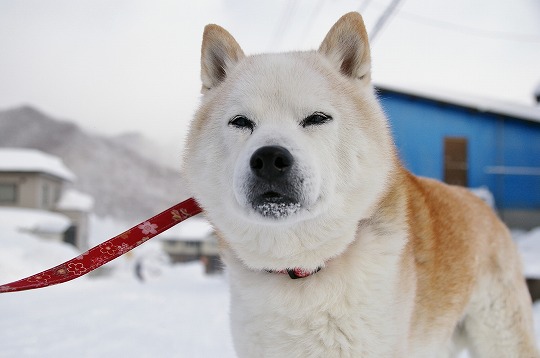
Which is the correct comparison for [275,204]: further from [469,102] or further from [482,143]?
[482,143]

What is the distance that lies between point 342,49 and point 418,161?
423 inches

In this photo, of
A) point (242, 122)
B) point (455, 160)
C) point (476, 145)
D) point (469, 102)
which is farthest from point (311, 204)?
point (476, 145)

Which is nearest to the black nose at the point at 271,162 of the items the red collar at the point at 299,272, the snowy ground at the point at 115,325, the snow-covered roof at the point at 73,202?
the red collar at the point at 299,272

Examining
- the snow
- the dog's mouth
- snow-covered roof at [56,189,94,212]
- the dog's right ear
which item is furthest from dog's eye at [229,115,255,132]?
snow-covered roof at [56,189,94,212]

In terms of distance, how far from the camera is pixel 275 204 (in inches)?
64.6

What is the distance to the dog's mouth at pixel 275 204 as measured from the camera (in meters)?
1.63

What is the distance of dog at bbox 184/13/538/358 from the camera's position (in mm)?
1669

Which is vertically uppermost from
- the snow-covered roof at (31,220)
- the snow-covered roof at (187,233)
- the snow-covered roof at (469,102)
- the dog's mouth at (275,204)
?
the snow-covered roof at (469,102)

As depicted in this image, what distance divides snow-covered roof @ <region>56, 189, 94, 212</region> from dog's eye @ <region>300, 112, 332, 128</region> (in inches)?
1304

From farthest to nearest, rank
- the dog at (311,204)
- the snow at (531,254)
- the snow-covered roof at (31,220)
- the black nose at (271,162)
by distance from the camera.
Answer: the snow-covered roof at (31,220) → the snow at (531,254) → the dog at (311,204) → the black nose at (271,162)

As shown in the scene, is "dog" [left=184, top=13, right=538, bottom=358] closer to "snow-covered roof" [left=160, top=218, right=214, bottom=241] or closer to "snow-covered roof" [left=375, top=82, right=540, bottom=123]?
"snow-covered roof" [left=375, top=82, right=540, bottom=123]

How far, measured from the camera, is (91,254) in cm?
204

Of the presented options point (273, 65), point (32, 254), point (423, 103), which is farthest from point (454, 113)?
point (32, 254)

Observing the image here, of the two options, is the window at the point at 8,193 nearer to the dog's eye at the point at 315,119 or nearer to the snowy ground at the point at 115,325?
the snowy ground at the point at 115,325
